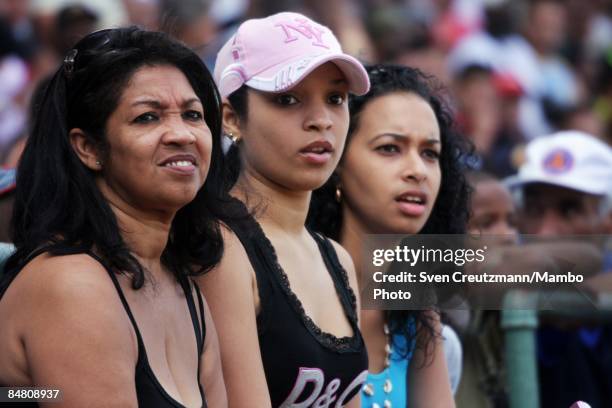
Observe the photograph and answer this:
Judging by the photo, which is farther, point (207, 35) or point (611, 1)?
point (611, 1)

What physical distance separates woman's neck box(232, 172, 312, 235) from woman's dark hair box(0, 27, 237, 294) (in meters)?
0.42

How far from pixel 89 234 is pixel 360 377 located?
3.16 ft

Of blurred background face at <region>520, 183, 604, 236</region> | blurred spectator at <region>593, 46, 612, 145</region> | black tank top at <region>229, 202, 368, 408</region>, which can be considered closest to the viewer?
black tank top at <region>229, 202, 368, 408</region>

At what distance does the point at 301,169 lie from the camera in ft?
11.6

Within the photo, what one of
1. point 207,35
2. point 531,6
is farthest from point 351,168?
point 531,6

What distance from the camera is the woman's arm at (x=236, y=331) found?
3.25 meters

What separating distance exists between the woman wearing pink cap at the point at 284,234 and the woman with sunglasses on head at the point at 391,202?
0.31 m

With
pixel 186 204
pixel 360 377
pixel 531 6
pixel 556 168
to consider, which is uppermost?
pixel 531 6

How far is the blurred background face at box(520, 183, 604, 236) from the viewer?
5.62 m

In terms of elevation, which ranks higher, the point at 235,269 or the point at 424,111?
the point at 424,111

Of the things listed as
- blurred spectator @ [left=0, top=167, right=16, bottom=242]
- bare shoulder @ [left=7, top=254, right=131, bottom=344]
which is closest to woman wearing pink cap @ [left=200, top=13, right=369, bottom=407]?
bare shoulder @ [left=7, top=254, right=131, bottom=344]

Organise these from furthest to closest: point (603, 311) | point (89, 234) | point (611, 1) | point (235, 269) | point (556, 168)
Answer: point (611, 1) → point (556, 168) → point (603, 311) → point (235, 269) → point (89, 234)

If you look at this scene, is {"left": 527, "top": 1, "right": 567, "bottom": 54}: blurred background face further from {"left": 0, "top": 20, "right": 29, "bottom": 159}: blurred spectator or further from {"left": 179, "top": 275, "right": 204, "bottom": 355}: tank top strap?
{"left": 179, "top": 275, "right": 204, "bottom": 355}: tank top strap

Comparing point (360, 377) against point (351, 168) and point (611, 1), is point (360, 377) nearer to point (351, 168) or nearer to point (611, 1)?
point (351, 168)
